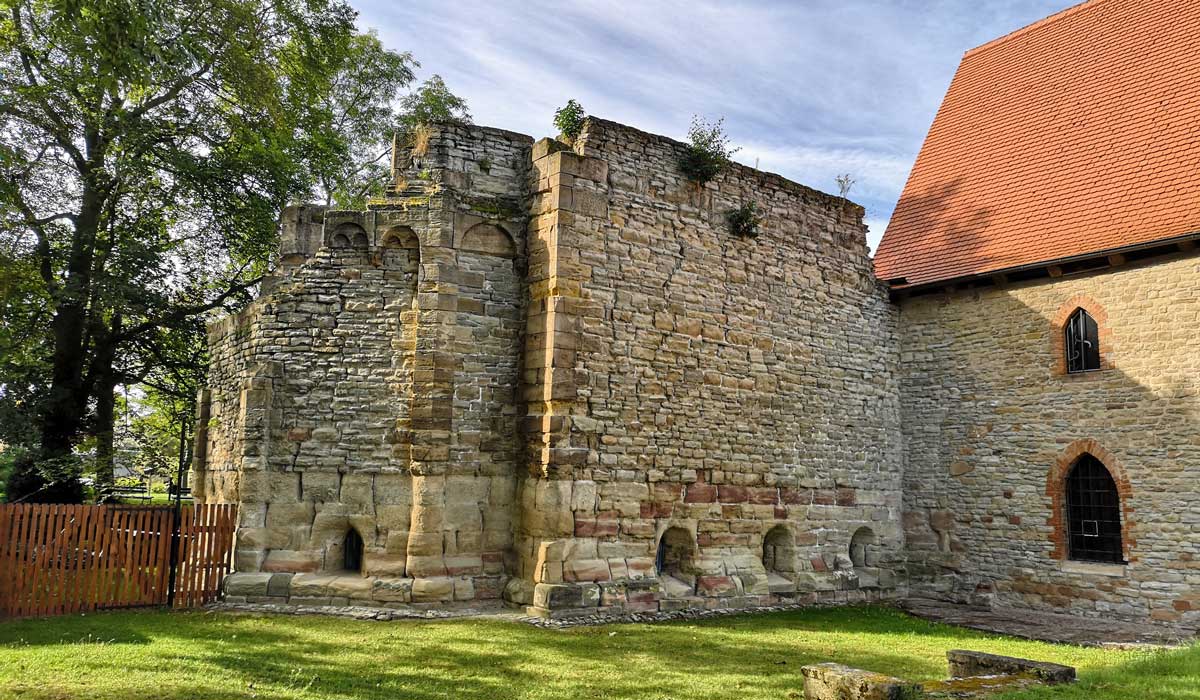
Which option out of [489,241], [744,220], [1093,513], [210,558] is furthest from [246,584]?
[1093,513]

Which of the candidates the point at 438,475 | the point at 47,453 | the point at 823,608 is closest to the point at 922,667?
the point at 823,608

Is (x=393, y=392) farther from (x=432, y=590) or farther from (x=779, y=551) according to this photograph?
(x=779, y=551)

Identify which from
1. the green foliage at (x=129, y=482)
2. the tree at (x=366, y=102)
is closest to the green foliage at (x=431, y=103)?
the tree at (x=366, y=102)

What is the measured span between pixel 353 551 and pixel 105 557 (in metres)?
2.69

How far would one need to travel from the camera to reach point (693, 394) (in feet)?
39.0

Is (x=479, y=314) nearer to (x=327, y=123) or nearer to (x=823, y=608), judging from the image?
(x=823, y=608)

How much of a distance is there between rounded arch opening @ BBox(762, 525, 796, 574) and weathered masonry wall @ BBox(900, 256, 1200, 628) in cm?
321

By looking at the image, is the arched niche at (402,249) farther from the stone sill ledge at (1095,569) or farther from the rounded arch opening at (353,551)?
the stone sill ledge at (1095,569)

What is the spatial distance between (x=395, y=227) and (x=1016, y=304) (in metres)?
9.89

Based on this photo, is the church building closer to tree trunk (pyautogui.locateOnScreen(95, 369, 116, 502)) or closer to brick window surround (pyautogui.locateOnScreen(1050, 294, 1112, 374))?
brick window surround (pyautogui.locateOnScreen(1050, 294, 1112, 374))

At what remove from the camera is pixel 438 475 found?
1030cm

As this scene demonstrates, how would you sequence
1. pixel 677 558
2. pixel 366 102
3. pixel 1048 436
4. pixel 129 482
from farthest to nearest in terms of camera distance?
pixel 366 102, pixel 129 482, pixel 1048 436, pixel 677 558

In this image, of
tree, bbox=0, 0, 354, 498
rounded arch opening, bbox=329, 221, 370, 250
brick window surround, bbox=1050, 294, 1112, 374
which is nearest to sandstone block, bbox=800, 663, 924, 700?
rounded arch opening, bbox=329, 221, 370, 250

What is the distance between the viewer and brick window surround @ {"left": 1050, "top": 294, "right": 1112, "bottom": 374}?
12828 mm
